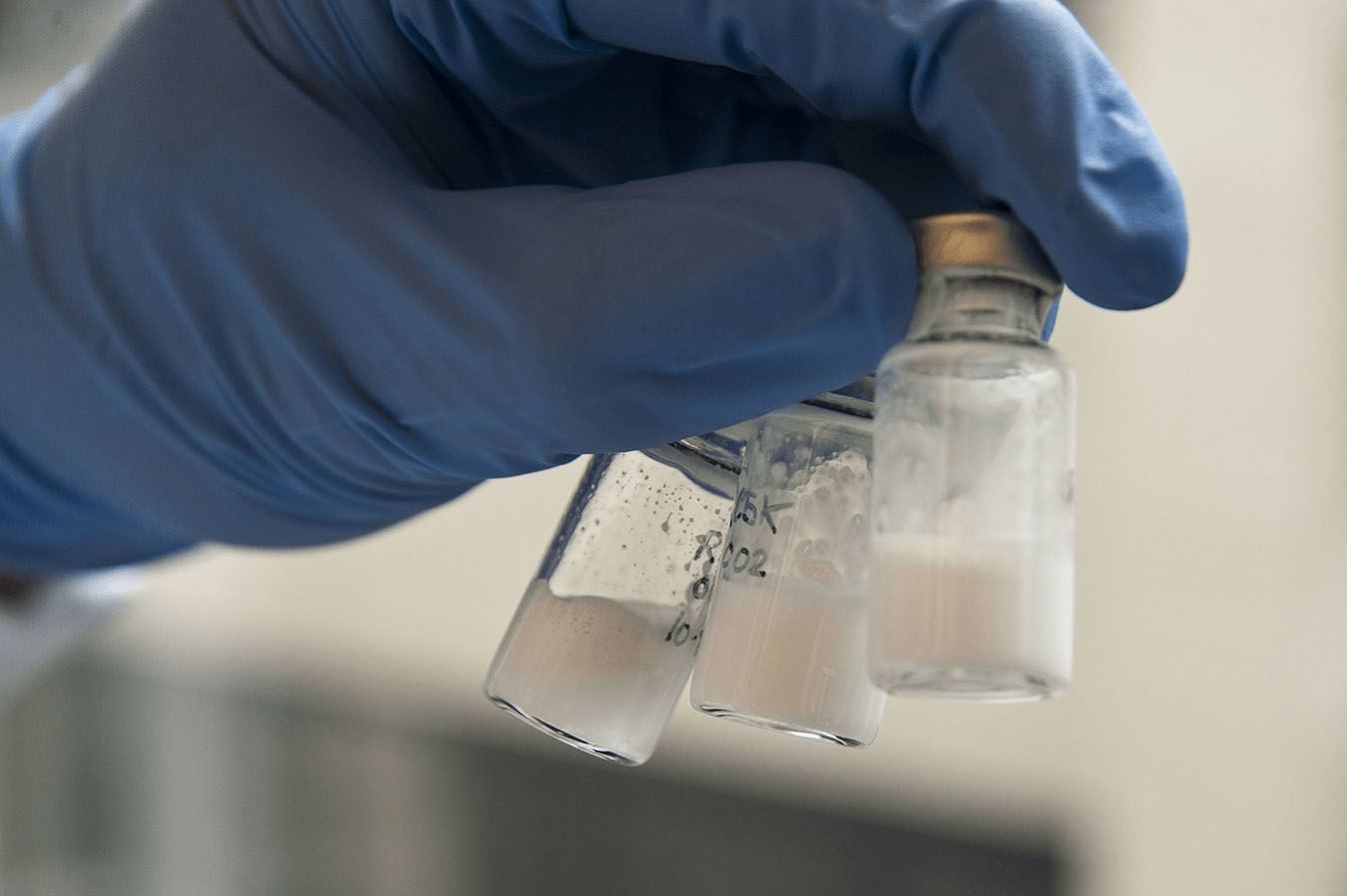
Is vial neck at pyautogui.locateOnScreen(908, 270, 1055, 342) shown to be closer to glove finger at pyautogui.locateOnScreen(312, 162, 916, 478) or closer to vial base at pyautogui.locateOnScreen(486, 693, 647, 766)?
glove finger at pyautogui.locateOnScreen(312, 162, 916, 478)

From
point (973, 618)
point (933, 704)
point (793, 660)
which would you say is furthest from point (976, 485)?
point (933, 704)

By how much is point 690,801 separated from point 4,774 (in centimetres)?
110

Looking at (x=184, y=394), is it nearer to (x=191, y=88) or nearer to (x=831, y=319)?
(x=191, y=88)

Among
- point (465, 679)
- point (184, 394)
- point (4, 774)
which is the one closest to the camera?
point (184, 394)

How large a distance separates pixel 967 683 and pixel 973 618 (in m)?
0.03

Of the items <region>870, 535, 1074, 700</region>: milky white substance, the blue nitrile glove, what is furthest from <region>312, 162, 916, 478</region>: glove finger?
<region>870, 535, 1074, 700</region>: milky white substance

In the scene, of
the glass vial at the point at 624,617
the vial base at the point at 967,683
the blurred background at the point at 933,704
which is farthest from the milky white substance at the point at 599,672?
the blurred background at the point at 933,704

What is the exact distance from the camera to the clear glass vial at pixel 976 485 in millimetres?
486

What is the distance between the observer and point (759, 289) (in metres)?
0.58

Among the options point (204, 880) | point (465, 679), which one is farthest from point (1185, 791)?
point (204, 880)

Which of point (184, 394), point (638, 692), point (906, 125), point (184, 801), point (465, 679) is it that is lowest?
point (184, 801)

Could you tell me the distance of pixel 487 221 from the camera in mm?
660

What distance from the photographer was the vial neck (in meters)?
0.52

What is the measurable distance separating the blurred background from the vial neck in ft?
4.64
